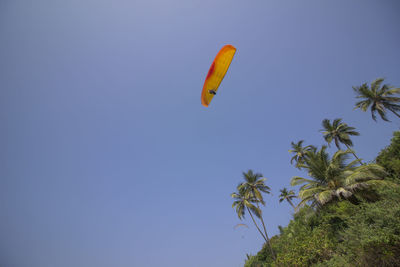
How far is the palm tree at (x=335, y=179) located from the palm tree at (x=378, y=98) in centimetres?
→ 1522

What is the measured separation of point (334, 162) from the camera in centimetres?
1614

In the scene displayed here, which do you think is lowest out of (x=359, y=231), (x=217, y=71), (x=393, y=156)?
(x=359, y=231)

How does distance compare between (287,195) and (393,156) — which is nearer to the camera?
(393,156)

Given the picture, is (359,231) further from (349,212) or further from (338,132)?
(338,132)

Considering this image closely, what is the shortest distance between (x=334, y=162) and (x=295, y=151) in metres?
20.8

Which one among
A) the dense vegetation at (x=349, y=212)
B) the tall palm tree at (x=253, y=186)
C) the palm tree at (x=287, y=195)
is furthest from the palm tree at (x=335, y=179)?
the palm tree at (x=287, y=195)

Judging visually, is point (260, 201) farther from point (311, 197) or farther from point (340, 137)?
point (340, 137)

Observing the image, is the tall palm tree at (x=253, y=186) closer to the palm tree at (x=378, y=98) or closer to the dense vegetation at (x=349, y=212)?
the dense vegetation at (x=349, y=212)

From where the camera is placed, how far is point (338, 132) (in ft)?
97.1

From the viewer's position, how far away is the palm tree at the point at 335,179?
1343cm

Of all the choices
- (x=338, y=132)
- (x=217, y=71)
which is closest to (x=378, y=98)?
(x=338, y=132)

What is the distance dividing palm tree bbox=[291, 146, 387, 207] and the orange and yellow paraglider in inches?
490

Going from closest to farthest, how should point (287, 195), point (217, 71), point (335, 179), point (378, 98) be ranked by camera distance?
point (217, 71) < point (335, 179) < point (378, 98) < point (287, 195)

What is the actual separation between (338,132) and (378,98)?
23.3ft
